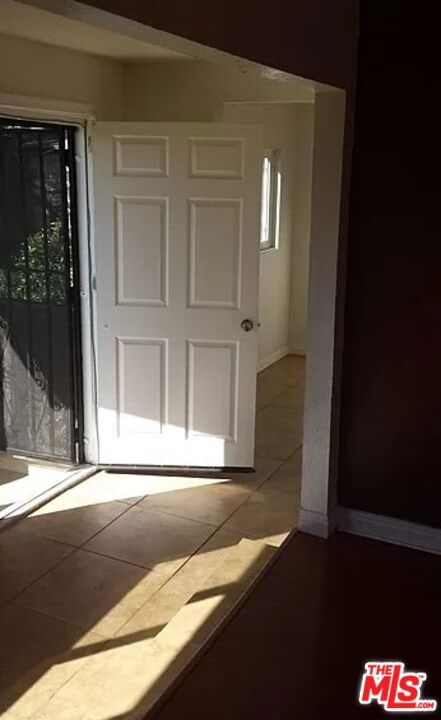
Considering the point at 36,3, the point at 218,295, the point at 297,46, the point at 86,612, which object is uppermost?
the point at 297,46

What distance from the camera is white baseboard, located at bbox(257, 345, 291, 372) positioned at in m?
6.51

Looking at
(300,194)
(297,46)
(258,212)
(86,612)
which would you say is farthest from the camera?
(300,194)

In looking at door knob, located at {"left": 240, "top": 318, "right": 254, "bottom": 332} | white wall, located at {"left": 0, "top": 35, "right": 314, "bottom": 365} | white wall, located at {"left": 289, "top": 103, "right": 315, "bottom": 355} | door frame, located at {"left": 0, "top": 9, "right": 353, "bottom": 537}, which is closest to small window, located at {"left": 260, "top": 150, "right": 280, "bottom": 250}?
white wall, located at {"left": 289, "top": 103, "right": 315, "bottom": 355}

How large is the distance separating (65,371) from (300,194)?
11.1ft

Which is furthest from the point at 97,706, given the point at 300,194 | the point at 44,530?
the point at 300,194

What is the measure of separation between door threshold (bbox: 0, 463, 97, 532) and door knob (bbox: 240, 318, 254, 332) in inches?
46.9

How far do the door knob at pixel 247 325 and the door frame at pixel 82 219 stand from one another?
2.78 ft

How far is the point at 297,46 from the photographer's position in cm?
217

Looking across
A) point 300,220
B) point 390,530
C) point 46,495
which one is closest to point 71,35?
point 46,495

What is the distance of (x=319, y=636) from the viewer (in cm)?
254

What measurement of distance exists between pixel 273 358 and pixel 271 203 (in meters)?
1.41

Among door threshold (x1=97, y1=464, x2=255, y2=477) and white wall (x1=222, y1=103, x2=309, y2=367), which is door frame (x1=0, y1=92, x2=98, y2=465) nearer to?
door threshold (x1=97, y1=464, x2=255, y2=477)

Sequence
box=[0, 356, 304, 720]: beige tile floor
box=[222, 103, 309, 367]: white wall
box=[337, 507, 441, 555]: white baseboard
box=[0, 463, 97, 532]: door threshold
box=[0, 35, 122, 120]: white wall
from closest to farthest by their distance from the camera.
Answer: box=[0, 356, 304, 720]: beige tile floor, box=[337, 507, 441, 555]: white baseboard, box=[0, 35, 122, 120]: white wall, box=[0, 463, 97, 532]: door threshold, box=[222, 103, 309, 367]: white wall

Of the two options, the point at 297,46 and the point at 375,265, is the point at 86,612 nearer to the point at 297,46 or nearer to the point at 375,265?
the point at 375,265
